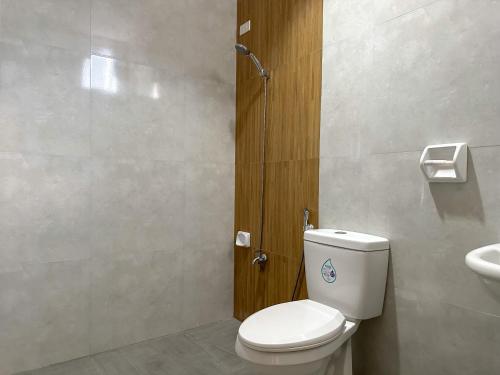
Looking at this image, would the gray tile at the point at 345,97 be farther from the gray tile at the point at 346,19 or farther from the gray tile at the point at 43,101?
the gray tile at the point at 43,101

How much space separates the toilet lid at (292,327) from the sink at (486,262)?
0.60 m

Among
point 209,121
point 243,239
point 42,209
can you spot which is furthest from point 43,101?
point 243,239

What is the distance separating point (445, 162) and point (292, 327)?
0.85m

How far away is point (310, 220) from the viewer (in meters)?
1.91

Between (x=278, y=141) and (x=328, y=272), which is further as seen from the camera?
(x=278, y=141)

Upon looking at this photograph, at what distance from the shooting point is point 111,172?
2.05 m

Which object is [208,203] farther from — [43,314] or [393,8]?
[393,8]

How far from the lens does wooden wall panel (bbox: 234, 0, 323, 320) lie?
6.28 feet

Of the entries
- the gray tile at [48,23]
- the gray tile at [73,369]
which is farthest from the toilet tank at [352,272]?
Result: the gray tile at [48,23]

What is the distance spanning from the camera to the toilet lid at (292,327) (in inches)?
49.6

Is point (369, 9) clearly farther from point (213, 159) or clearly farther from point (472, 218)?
point (213, 159)

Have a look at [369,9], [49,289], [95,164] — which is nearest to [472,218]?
[369,9]

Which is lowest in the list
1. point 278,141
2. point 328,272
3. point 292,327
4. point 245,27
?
point 292,327

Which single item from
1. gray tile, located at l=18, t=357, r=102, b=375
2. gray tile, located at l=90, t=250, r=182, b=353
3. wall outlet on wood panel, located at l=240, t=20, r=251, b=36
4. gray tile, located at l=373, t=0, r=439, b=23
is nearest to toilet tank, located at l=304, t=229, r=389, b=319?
gray tile, located at l=373, t=0, r=439, b=23
